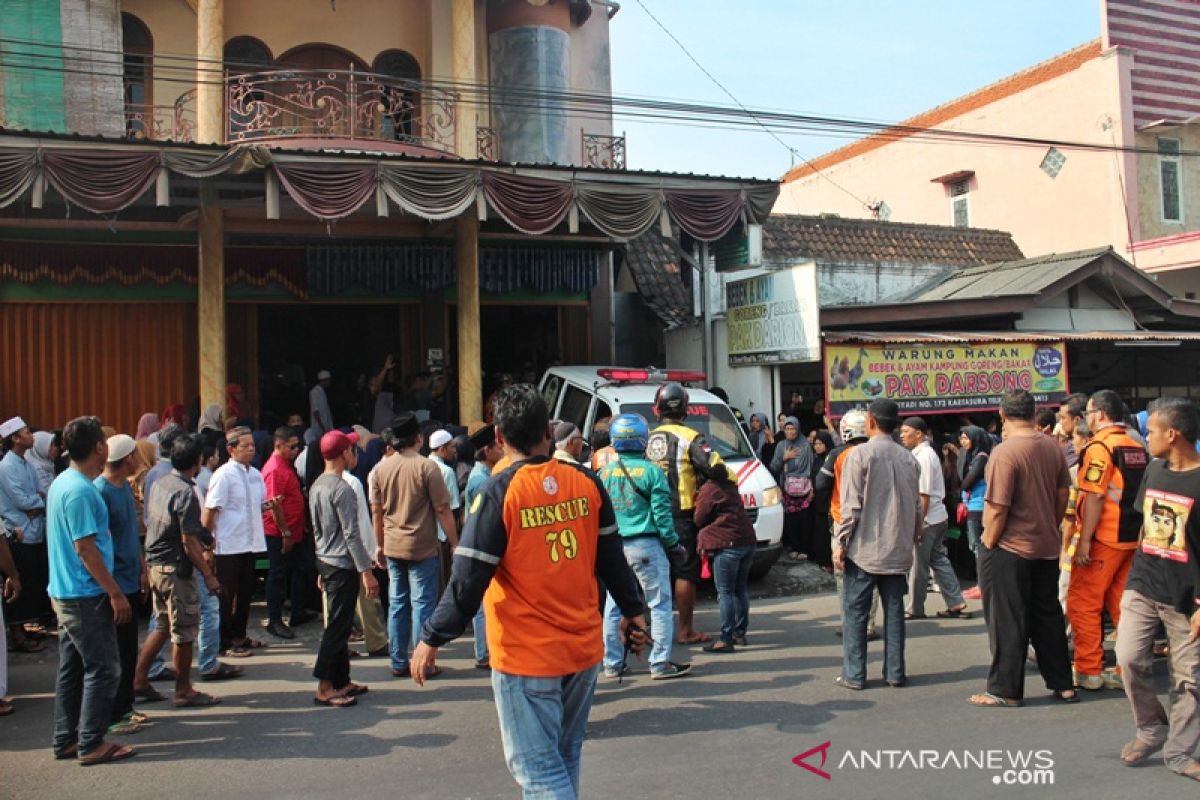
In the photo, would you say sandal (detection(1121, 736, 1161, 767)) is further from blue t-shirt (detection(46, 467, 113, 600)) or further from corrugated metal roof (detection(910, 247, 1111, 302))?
corrugated metal roof (detection(910, 247, 1111, 302))

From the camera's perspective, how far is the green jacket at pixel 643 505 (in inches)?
276

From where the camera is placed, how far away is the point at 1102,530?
6.40 m

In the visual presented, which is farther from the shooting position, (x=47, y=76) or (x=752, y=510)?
(x=47, y=76)

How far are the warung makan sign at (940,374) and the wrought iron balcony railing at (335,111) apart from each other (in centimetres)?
647

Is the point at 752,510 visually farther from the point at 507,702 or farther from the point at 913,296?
the point at 913,296

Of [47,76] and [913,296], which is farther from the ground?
[47,76]

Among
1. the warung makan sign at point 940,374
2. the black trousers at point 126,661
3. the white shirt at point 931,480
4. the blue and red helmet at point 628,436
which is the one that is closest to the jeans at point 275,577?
the black trousers at point 126,661

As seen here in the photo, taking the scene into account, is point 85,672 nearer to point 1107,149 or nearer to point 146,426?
point 146,426

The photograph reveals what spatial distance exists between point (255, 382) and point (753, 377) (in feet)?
24.7

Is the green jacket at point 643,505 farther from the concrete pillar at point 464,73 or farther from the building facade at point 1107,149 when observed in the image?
the building facade at point 1107,149

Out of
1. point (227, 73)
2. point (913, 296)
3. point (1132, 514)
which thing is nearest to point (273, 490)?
point (1132, 514)

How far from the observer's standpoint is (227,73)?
14625 millimetres

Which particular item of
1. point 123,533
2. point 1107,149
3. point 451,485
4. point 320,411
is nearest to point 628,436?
point 451,485

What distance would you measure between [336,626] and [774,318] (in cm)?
836
